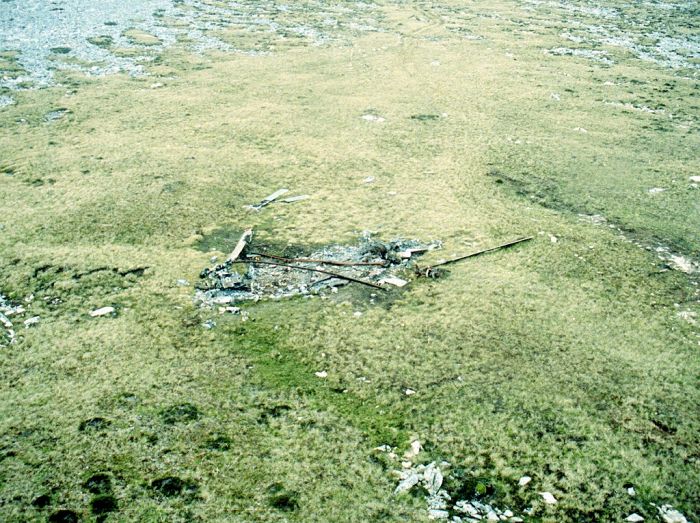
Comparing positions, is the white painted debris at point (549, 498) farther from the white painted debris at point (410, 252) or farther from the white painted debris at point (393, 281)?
the white painted debris at point (410, 252)

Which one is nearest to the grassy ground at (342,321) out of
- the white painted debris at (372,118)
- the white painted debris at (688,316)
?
the white painted debris at (688,316)

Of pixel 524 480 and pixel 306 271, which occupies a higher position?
pixel 306 271

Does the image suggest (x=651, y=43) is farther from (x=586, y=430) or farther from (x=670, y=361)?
(x=586, y=430)

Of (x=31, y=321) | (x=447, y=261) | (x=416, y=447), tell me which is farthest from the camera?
(x=447, y=261)

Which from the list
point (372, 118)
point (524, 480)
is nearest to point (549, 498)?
point (524, 480)

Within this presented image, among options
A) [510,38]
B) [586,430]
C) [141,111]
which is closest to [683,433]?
[586,430]

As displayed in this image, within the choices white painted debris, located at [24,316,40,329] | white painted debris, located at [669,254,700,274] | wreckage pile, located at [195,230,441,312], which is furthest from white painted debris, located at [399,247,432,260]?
white painted debris, located at [24,316,40,329]

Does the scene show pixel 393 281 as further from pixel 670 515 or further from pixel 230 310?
pixel 670 515
